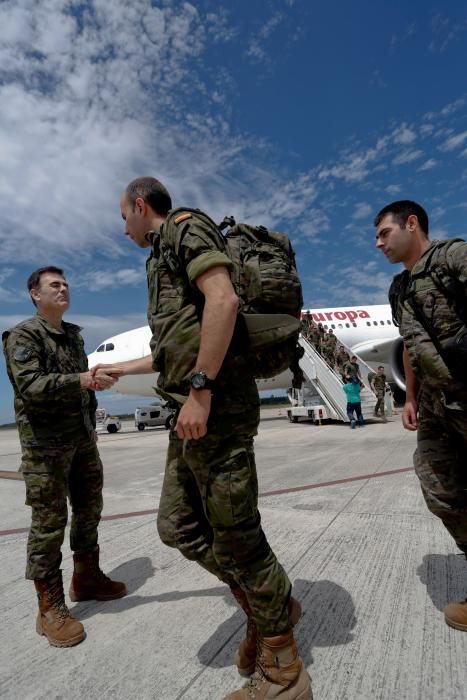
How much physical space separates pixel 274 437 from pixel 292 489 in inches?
232

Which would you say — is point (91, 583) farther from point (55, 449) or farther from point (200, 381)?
point (200, 381)

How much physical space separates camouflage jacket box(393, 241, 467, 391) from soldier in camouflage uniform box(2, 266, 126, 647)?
1.59 metres

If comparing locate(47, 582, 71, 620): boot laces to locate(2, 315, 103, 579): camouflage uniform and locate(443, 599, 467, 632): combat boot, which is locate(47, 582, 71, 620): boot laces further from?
locate(443, 599, 467, 632): combat boot

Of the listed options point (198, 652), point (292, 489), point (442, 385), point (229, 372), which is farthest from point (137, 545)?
point (442, 385)

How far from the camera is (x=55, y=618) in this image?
211cm

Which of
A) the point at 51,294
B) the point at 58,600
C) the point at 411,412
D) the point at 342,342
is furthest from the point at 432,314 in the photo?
the point at 342,342

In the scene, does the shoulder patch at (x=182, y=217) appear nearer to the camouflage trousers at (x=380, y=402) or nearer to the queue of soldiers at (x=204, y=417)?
the queue of soldiers at (x=204, y=417)

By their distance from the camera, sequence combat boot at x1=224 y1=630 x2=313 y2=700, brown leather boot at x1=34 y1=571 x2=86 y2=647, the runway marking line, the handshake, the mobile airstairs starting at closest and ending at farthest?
Result: combat boot at x1=224 y1=630 x2=313 y2=700 → brown leather boot at x1=34 y1=571 x2=86 y2=647 → the handshake → the runway marking line → the mobile airstairs

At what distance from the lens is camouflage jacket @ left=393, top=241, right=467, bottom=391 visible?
1954 millimetres

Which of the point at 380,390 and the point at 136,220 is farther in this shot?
the point at 380,390

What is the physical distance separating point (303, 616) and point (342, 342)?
1737 cm

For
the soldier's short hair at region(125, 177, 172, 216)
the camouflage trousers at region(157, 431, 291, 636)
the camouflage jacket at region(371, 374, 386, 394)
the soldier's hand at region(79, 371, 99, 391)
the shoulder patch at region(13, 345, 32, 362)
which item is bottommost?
the camouflage trousers at region(157, 431, 291, 636)

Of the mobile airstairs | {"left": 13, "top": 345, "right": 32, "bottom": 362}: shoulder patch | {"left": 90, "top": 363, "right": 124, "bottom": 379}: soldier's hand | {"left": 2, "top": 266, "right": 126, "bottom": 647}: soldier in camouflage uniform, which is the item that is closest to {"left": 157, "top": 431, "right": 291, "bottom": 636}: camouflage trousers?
{"left": 90, "top": 363, "right": 124, "bottom": 379}: soldier's hand

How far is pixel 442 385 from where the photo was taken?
196 cm
